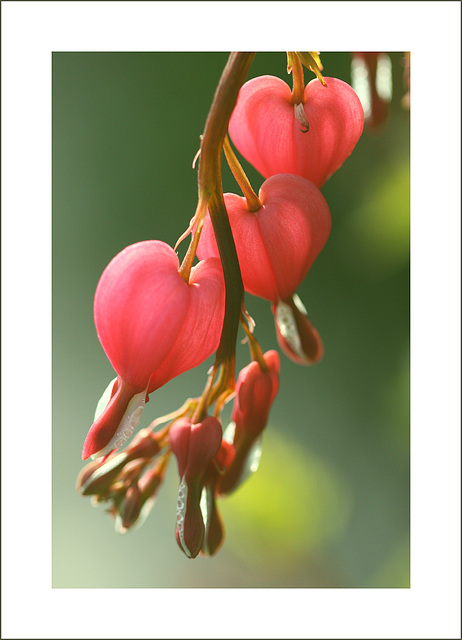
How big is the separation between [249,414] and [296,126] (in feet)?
1.02

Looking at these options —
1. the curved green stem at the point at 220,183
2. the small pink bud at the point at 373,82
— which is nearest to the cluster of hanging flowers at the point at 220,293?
the curved green stem at the point at 220,183

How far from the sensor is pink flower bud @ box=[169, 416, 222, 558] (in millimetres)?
575

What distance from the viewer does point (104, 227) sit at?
99 cm

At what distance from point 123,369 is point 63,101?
1.96 feet

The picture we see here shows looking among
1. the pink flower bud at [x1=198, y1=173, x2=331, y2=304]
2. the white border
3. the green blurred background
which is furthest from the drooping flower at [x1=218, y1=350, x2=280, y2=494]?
the white border

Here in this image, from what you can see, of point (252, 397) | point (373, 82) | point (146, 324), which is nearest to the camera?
point (146, 324)

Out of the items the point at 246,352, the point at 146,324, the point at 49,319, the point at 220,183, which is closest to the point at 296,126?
the point at 220,183

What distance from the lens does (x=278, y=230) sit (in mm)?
584

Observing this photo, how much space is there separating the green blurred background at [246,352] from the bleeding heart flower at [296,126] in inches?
10.7

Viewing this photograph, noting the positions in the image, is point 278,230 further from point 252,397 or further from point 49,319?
point 49,319

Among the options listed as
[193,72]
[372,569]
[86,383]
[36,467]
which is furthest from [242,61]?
[372,569]

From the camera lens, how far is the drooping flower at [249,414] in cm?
Answer: 64

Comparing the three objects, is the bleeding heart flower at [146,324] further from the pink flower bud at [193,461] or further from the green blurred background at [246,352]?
the green blurred background at [246,352]

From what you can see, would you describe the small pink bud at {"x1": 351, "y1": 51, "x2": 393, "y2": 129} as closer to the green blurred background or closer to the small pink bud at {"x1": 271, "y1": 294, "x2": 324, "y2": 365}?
the green blurred background
